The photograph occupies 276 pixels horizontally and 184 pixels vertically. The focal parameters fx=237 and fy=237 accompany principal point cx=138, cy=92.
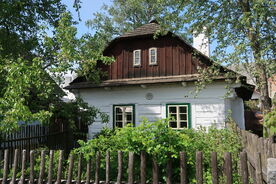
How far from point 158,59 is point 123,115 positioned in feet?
11.0

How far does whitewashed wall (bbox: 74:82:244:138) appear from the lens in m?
10.6

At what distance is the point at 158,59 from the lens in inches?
471

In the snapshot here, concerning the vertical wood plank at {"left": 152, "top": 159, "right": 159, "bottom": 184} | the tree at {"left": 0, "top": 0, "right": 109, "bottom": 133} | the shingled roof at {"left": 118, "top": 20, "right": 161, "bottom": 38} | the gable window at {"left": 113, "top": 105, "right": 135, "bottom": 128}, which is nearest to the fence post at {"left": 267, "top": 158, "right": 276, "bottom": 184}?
the vertical wood plank at {"left": 152, "top": 159, "right": 159, "bottom": 184}

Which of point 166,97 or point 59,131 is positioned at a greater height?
point 166,97

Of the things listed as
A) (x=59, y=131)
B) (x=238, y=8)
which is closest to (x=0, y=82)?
(x=59, y=131)

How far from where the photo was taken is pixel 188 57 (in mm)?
11430

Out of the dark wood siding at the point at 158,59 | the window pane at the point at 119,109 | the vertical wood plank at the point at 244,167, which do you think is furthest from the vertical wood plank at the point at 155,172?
the window pane at the point at 119,109

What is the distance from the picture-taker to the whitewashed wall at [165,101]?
10562 millimetres

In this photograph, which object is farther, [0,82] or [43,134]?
[43,134]

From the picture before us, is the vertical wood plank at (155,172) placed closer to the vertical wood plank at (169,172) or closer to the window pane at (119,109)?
the vertical wood plank at (169,172)

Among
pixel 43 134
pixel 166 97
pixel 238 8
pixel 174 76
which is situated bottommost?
pixel 43 134

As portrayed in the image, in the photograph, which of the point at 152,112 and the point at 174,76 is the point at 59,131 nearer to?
the point at 152,112

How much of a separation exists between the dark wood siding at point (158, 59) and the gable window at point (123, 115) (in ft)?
5.19

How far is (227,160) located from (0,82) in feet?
21.4
